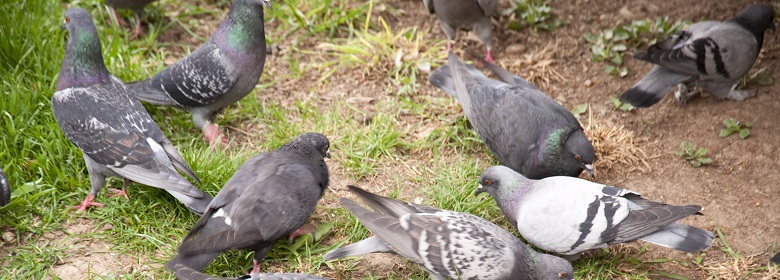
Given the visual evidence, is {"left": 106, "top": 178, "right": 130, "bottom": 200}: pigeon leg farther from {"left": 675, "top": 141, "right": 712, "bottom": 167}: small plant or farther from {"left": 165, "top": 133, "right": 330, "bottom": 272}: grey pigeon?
{"left": 675, "top": 141, "right": 712, "bottom": 167}: small plant

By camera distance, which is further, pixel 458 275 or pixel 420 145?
pixel 420 145

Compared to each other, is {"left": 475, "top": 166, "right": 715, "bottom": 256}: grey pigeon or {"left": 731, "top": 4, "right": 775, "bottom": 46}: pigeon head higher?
{"left": 731, "top": 4, "right": 775, "bottom": 46}: pigeon head

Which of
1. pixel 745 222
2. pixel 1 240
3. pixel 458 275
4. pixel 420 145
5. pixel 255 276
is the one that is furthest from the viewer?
pixel 420 145

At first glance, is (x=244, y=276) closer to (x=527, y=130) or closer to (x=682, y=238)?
(x=527, y=130)

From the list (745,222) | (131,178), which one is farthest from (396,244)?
(745,222)

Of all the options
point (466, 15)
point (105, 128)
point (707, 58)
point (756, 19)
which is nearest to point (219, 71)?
point (105, 128)

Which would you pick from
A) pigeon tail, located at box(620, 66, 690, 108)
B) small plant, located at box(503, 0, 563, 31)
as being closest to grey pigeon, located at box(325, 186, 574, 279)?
pigeon tail, located at box(620, 66, 690, 108)

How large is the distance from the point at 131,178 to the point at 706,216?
394 centimetres

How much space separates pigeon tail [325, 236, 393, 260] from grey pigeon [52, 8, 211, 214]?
0.94 meters

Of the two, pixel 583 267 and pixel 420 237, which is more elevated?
pixel 420 237

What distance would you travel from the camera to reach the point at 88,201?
16.5 feet

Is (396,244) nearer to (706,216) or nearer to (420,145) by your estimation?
(420,145)

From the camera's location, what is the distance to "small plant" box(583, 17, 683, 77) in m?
6.74

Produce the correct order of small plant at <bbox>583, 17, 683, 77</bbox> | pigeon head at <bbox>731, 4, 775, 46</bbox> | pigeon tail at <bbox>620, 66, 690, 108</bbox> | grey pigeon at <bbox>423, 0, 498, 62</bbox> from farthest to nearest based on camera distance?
1. small plant at <bbox>583, 17, 683, 77</bbox>
2. grey pigeon at <bbox>423, 0, 498, 62</bbox>
3. pigeon head at <bbox>731, 4, 775, 46</bbox>
4. pigeon tail at <bbox>620, 66, 690, 108</bbox>
